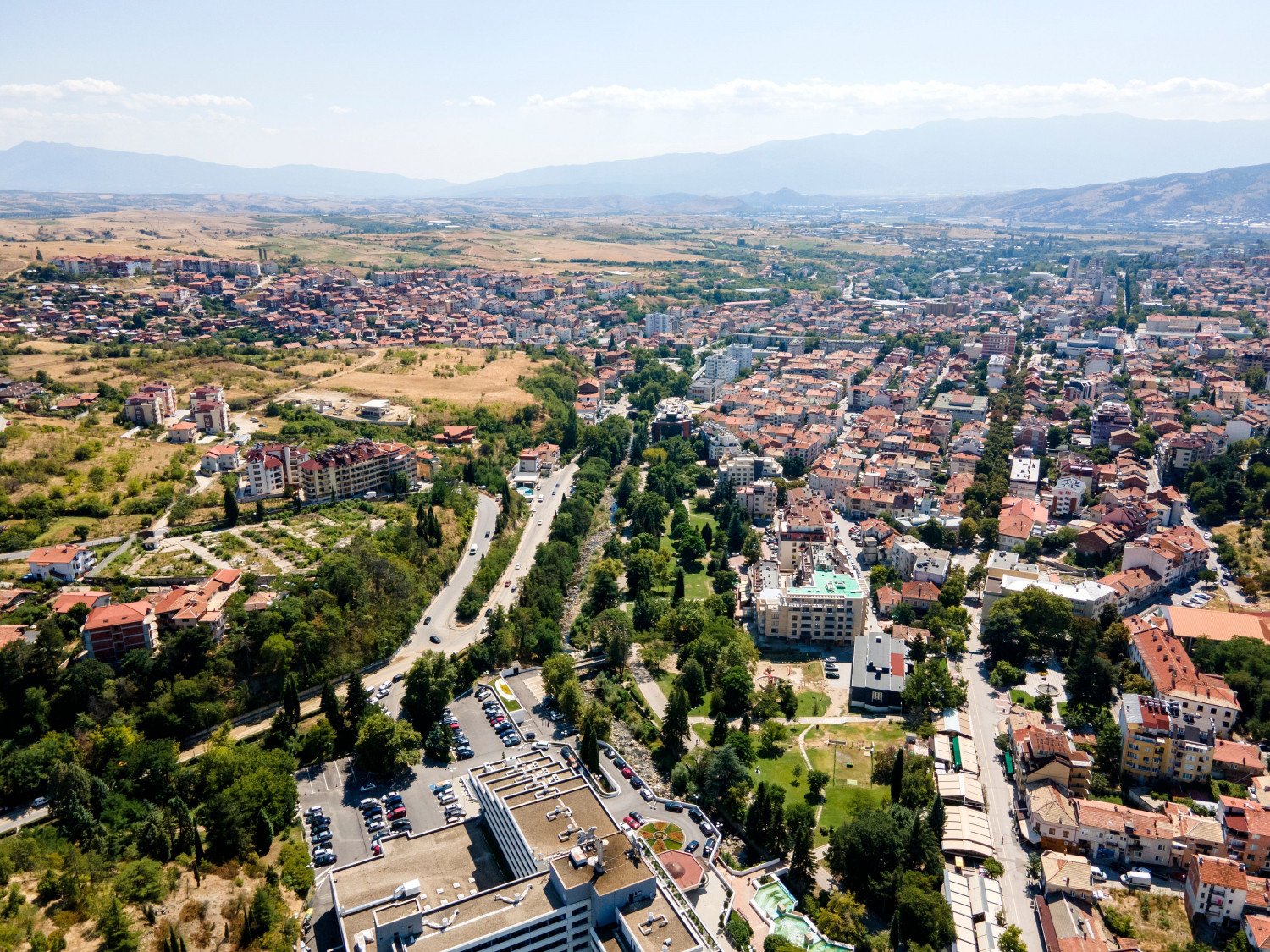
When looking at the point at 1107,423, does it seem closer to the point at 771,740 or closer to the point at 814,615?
the point at 814,615

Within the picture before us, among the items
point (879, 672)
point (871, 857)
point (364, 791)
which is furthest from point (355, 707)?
point (879, 672)

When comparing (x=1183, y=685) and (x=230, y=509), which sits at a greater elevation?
(x=230, y=509)

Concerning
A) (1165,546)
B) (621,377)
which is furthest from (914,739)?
(621,377)

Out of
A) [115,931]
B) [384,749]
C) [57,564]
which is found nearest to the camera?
[115,931]

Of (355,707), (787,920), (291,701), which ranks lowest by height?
(787,920)

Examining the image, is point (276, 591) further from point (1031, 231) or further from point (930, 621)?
point (1031, 231)

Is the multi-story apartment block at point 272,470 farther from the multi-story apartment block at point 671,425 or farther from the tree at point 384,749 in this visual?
the multi-story apartment block at point 671,425
